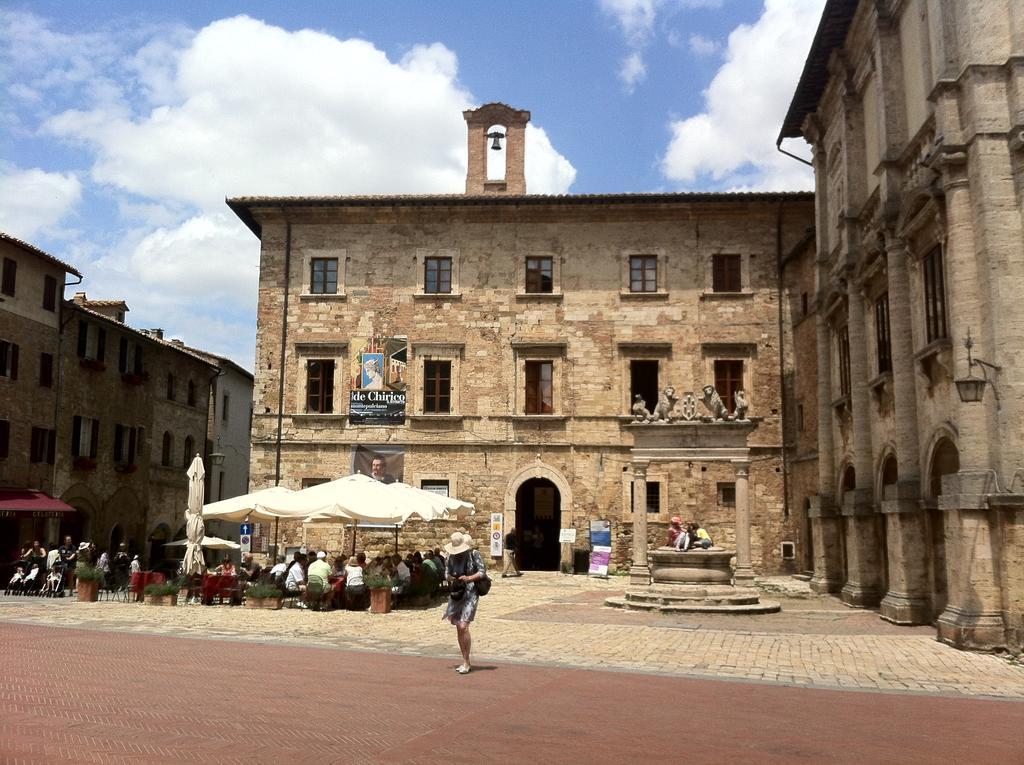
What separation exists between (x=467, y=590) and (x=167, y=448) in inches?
1180

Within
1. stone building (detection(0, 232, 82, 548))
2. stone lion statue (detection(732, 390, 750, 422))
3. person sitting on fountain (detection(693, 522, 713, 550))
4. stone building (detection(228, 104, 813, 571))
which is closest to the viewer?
person sitting on fountain (detection(693, 522, 713, 550))

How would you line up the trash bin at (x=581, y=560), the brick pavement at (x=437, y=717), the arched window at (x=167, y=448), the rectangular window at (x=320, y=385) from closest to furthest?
the brick pavement at (x=437, y=717) → the trash bin at (x=581, y=560) → the rectangular window at (x=320, y=385) → the arched window at (x=167, y=448)

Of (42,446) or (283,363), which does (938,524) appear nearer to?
(283,363)

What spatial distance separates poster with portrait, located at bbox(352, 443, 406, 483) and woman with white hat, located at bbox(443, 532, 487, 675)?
17898 mm

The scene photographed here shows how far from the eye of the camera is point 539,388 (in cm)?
2880

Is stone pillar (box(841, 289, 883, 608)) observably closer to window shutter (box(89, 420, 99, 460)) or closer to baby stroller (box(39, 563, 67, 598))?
baby stroller (box(39, 563, 67, 598))

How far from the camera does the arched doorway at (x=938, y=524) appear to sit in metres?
15.3

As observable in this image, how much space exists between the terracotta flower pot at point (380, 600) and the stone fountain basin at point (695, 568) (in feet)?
17.1

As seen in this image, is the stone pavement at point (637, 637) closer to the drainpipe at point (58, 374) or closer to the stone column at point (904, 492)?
the stone column at point (904, 492)

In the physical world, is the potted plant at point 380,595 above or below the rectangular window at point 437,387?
below

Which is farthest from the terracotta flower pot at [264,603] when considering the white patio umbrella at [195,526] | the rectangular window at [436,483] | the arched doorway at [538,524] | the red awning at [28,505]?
the arched doorway at [538,524]

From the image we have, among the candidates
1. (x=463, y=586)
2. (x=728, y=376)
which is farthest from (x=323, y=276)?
(x=463, y=586)

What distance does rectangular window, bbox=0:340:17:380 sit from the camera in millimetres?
27109

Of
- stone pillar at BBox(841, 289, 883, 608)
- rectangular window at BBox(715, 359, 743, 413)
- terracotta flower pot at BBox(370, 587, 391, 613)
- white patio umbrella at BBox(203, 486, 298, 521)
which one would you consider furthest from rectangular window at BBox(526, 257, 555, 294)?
terracotta flower pot at BBox(370, 587, 391, 613)
